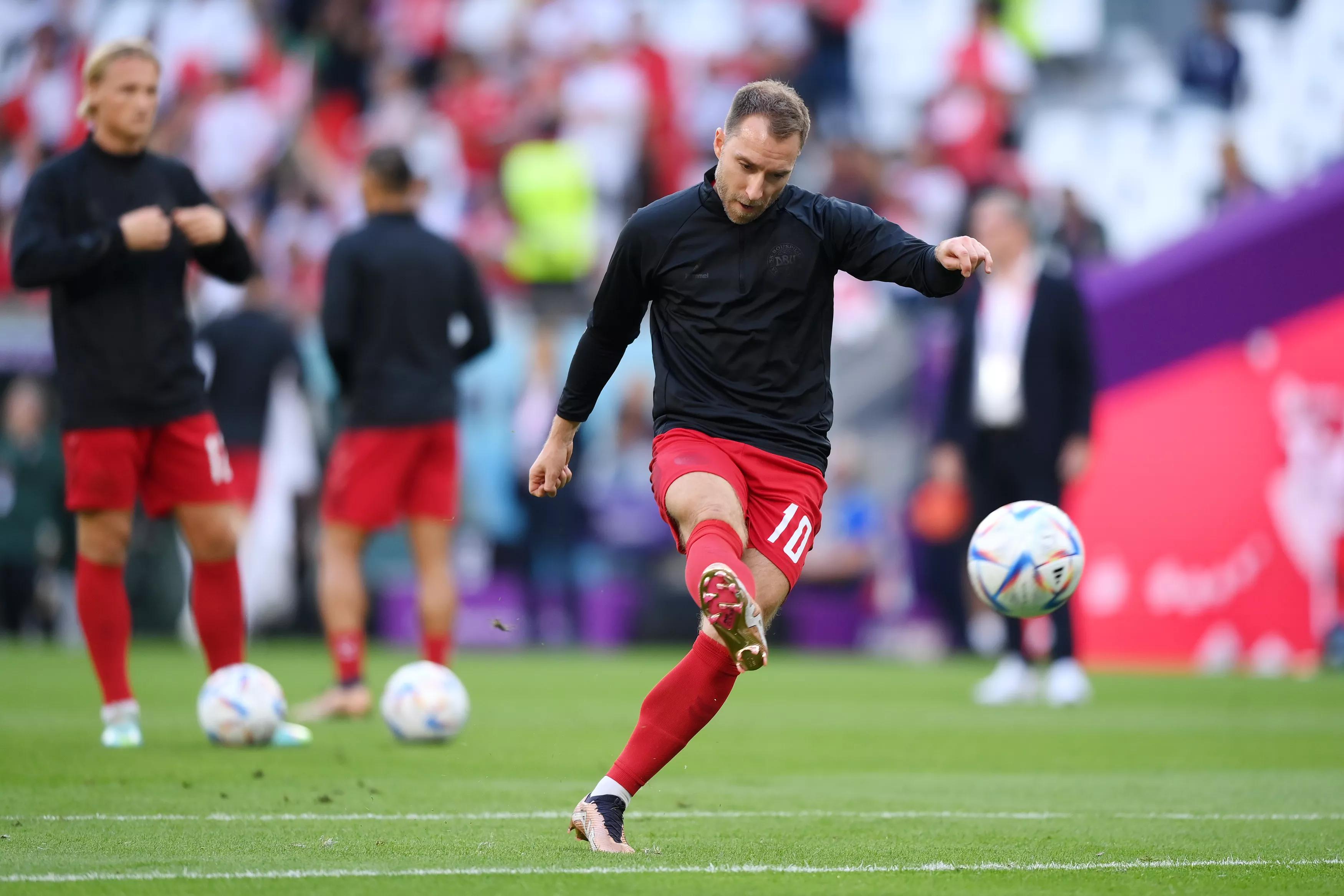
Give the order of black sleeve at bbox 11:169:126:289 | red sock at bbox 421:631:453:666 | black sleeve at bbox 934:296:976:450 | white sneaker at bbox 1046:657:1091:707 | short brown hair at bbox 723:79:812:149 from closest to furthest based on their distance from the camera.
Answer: short brown hair at bbox 723:79:812:149 → black sleeve at bbox 11:169:126:289 → red sock at bbox 421:631:453:666 → white sneaker at bbox 1046:657:1091:707 → black sleeve at bbox 934:296:976:450

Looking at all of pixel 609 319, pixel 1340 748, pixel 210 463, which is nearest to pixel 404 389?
pixel 210 463

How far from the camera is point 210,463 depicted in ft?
24.4

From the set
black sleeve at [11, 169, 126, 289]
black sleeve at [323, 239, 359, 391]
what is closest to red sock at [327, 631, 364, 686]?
black sleeve at [323, 239, 359, 391]

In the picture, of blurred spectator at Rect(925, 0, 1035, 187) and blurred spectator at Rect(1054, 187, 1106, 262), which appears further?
blurred spectator at Rect(925, 0, 1035, 187)

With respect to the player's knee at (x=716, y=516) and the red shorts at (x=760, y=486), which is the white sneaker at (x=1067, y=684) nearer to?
the red shorts at (x=760, y=486)

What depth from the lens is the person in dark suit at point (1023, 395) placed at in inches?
417

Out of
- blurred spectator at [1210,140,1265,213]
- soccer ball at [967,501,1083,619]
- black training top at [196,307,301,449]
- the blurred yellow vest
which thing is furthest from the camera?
the blurred yellow vest

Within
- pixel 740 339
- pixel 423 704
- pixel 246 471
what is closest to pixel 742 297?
pixel 740 339

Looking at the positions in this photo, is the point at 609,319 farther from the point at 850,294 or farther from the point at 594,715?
the point at 850,294

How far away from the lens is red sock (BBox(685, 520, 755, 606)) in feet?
15.0

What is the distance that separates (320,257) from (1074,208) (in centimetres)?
781

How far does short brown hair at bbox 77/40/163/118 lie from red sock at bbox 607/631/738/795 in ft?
12.7

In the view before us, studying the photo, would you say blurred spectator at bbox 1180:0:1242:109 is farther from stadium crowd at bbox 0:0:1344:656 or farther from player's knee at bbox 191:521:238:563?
player's knee at bbox 191:521:238:563

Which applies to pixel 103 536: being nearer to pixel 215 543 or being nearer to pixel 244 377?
pixel 215 543
